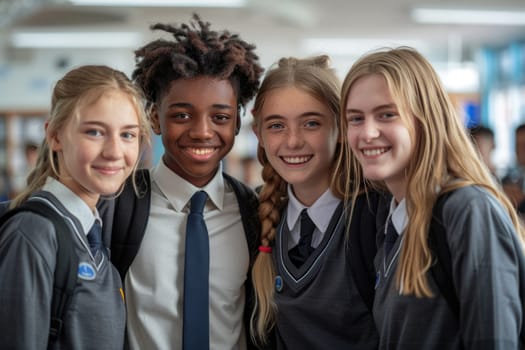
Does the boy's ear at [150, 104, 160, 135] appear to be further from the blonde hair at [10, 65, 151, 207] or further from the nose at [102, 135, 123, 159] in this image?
the nose at [102, 135, 123, 159]

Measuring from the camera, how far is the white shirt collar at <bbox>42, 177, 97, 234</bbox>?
1.62 m

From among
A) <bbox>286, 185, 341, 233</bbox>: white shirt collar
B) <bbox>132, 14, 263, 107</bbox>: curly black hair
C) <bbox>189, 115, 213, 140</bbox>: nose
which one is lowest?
<bbox>286, 185, 341, 233</bbox>: white shirt collar

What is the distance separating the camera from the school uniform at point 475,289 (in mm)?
1360

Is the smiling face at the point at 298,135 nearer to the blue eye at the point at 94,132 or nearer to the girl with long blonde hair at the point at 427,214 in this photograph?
the girl with long blonde hair at the point at 427,214

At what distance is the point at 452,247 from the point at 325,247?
0.51 m

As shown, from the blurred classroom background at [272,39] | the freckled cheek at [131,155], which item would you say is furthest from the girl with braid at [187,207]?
the blurred classroom background at [272,39]

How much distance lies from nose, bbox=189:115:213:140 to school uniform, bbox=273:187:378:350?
420 millimetres

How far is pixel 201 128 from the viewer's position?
6.28ft

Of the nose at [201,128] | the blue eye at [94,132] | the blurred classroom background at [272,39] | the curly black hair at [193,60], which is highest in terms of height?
the blurred classroom background at [272,39]

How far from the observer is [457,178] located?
1536mm

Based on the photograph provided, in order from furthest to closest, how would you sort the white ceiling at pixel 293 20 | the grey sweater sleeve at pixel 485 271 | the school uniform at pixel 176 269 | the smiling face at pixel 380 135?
the white ceiling at pixel 293 20 → the school uniform at pixel 176 269 → the smiling face at pixel 380 135 → the grey sweater sleeve at pixel 485 271

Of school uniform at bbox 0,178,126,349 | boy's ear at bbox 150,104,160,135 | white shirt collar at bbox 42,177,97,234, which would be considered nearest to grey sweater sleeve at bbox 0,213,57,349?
school uniform at bbox 0,178,126,349

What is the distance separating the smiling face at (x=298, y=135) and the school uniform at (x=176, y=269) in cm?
25

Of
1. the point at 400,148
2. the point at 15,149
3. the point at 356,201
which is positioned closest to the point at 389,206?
the point at 356,201
